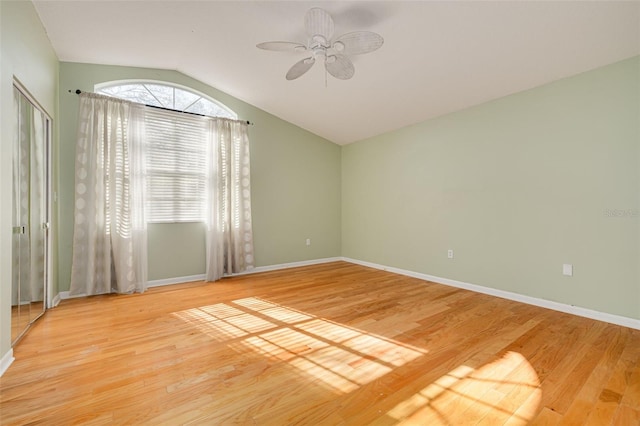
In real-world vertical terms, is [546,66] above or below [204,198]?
above

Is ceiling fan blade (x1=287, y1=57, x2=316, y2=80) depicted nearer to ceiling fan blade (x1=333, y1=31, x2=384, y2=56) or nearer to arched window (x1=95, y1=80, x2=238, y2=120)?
ceiling fan blade (x1=333, y1=31, x2=384, y2=56)

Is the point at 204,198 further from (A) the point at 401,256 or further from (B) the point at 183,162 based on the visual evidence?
(A) the point at 401,256

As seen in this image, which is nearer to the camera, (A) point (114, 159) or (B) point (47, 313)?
(B) point (47, 313)

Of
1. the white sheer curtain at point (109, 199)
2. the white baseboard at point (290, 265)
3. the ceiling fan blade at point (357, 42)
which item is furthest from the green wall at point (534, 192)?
the white sheer curtain at point (109, 199)

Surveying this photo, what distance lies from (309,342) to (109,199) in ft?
10.5

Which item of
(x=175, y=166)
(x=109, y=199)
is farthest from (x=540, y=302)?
(x=109, y=199)

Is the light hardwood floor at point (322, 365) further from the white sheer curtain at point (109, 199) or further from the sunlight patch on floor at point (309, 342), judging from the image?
the white sheer curtain at point (109, 199)

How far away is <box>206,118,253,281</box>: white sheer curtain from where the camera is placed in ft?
13.9

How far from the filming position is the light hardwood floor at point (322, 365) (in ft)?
4.80

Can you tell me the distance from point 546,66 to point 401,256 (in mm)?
3043

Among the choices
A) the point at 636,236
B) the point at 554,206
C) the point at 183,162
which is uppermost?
the point at 183,162

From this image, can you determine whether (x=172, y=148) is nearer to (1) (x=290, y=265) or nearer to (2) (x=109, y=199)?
(2) (x=109, y=199)

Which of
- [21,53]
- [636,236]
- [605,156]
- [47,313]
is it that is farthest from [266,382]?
[605,156]

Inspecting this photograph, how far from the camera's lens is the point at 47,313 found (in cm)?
292
